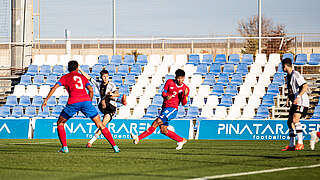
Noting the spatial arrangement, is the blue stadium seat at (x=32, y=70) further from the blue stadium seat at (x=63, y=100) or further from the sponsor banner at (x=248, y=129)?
the sponsor banner at (x=248, y=129)

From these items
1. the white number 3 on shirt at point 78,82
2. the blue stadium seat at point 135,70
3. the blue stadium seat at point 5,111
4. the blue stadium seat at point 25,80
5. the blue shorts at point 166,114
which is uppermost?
the blue stadium seat at point 135,70

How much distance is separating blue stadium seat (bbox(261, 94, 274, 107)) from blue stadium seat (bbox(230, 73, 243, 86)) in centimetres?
218

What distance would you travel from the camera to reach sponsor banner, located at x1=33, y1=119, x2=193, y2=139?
22.1 metres

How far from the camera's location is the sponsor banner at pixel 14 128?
22.9 metres

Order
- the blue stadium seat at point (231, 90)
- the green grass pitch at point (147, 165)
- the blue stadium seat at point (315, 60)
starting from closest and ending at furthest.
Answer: the green grass pitch at point (147, 165) → the blue stadium seat at point (231, 90) → the blue stadium seat at point (315, 60)

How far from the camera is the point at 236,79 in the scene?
2673 centimetres

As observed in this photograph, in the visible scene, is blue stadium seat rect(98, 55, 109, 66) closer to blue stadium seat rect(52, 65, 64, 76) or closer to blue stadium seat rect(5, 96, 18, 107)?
blue stadium seat rect(52, 65, 64, 76)

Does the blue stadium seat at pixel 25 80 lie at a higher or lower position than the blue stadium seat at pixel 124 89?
higher

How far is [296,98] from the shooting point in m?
13.4

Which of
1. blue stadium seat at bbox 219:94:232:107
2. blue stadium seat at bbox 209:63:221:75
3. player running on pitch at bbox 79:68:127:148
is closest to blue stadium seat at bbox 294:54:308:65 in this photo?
blue stadium seat at bbox 209:63:221:75

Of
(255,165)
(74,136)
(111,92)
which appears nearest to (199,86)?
(74,136)

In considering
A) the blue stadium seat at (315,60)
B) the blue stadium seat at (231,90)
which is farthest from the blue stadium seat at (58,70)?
the blue stadium seat at (315,60)

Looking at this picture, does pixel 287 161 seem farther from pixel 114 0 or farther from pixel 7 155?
pixel 114 0

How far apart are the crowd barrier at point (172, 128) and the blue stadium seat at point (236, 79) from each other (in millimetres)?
5133
